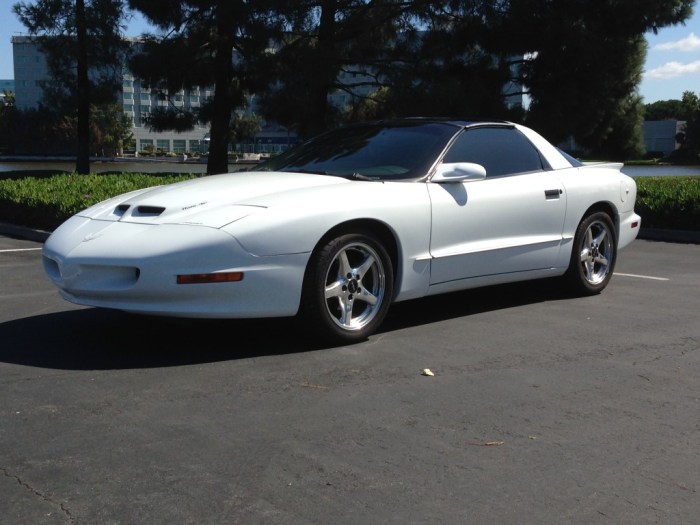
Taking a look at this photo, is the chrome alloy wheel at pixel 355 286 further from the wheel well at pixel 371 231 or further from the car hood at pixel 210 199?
the car hood at pixel 210 199

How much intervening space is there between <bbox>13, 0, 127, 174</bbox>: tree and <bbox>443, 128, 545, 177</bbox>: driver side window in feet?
72.7

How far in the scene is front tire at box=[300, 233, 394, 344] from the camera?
4.84 meters

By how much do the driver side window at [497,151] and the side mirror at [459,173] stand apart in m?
0.23

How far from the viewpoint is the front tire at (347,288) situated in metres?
4.84

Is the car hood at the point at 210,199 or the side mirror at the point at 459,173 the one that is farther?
the side mirror at the point at 459,173

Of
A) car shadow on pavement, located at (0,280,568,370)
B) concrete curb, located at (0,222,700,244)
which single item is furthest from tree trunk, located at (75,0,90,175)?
car shadow on pavement, located at (0,280,568,370)

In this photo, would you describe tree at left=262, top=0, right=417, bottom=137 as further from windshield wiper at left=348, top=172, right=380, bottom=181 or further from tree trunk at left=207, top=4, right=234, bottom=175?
windshield wiper at left=348, top=172, right=380, bottom=181

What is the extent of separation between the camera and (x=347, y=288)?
16.5 feet

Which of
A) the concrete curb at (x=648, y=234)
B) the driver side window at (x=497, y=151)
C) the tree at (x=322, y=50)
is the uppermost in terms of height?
the tree at (x=322, y=50)

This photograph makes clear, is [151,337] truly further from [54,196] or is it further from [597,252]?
[54,196]

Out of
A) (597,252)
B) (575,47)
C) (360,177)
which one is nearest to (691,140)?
(575,47)

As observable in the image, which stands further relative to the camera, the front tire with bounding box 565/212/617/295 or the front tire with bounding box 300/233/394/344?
the front tire with bounding box 565/212/617/295

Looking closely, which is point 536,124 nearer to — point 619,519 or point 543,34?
point 543,34

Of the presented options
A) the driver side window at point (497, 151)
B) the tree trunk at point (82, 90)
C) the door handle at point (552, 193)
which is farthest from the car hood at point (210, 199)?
the tree trunk at point (82, 90)
